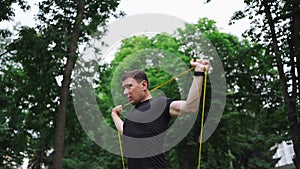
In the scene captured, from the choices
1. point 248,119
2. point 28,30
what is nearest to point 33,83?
point 28,30

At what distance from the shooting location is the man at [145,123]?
9.92ft

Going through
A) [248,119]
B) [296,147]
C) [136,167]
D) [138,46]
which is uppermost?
[138,46]

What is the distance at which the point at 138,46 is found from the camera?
81.6 ft

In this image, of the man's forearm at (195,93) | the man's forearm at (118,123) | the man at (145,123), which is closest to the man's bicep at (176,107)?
the man at (145,123)

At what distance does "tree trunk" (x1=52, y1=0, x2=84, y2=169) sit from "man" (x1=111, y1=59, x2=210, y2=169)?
28.8 ft

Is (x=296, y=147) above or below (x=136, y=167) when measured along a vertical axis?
above

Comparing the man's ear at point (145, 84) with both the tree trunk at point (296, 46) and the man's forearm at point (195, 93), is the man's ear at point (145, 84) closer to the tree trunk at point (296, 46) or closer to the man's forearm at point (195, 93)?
the man's forearm at point (195, 93)

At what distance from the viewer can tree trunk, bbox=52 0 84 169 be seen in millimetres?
11516

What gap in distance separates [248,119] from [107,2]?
896 centimetres

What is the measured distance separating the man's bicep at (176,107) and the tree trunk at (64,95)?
358 inches

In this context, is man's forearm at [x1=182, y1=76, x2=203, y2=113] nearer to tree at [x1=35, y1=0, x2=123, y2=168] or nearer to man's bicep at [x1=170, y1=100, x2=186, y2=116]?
man's bicep at [x1=170, y1=100, x2=186, y2=116]

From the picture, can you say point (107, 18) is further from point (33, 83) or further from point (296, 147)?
point (296, 147)

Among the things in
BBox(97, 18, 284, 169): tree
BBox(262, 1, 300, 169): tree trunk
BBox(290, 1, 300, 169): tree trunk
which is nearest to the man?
BBox(290, 1, 300, 169): tree trunk

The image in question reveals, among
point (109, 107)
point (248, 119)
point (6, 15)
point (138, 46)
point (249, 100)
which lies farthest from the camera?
point (138, 46)
